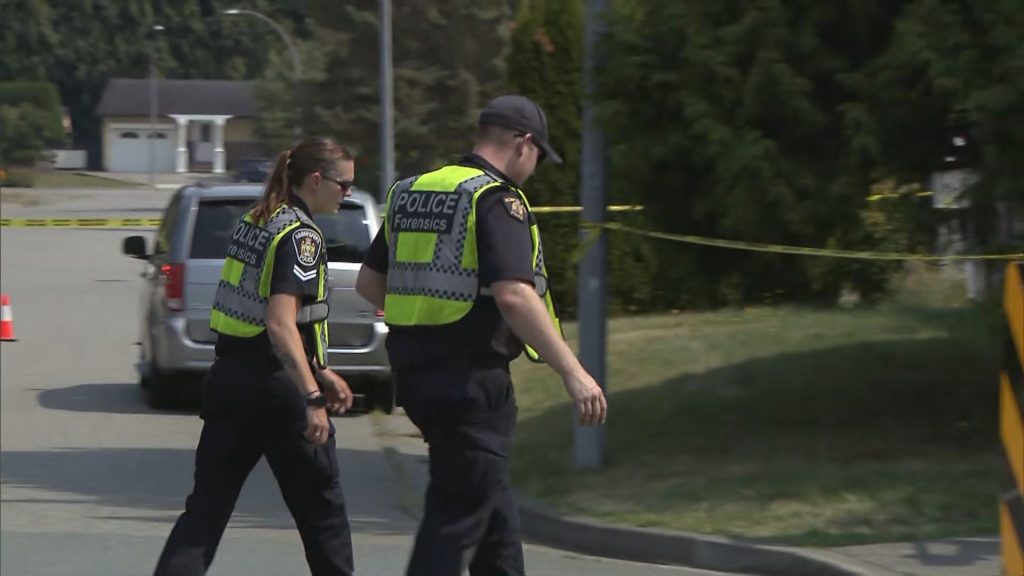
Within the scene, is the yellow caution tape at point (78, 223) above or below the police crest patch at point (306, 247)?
above

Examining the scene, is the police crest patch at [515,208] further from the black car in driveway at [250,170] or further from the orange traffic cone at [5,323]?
the black car in driveway at [250,170]

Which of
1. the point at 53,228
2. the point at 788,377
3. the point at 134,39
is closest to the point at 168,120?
the point at 134,39

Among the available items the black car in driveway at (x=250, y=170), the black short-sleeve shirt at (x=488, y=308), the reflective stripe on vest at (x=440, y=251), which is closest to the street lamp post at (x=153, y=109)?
the black car in driveway at (x=250, y=170)

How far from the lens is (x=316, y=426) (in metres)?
5.54

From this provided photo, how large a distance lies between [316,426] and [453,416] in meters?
0.78

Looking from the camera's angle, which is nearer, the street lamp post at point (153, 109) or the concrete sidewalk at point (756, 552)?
the concrete sidewalk at point (756, 552)

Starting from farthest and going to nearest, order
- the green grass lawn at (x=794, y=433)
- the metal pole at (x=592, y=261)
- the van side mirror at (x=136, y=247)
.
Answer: the van side mirror at (x=136, y=247) < the metal pole at (x=592, y=261) < the green grass lawn at (x=794, y=433)

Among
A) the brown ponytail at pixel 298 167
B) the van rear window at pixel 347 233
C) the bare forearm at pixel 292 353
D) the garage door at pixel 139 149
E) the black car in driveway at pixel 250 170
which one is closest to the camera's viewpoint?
the bare forearm at pixel 292 353

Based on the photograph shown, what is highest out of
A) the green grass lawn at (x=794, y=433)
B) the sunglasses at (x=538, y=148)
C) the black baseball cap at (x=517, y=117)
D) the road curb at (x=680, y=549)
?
the black baseball cap at (x=517, y=117)

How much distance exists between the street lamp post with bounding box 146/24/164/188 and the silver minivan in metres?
44.2

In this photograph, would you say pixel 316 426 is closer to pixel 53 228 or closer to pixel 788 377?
pixel 788 377

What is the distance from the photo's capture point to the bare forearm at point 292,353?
5.43 m

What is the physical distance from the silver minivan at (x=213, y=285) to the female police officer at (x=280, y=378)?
5972 mm

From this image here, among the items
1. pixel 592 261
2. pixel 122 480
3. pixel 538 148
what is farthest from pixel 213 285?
pixel 538 148
